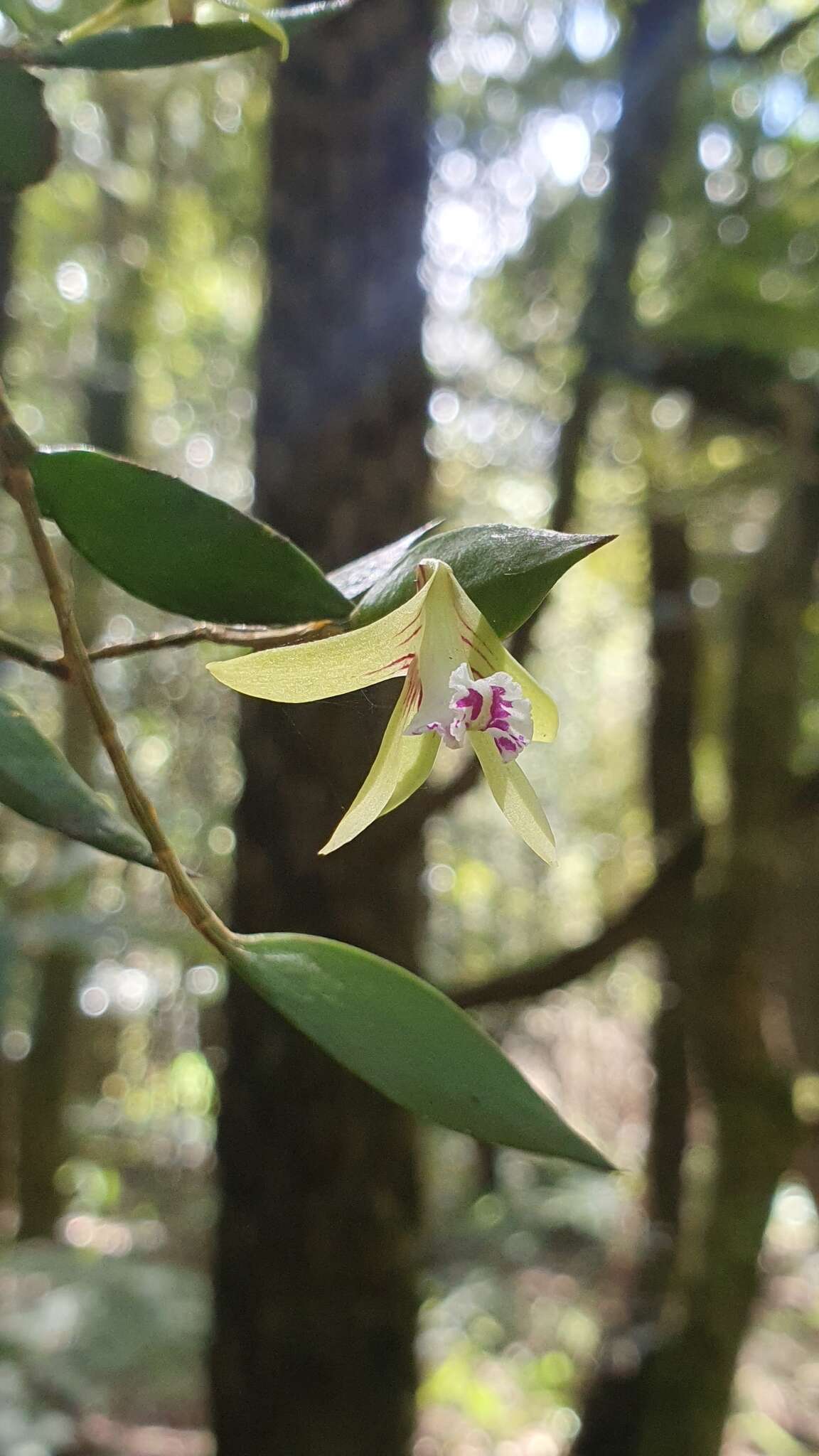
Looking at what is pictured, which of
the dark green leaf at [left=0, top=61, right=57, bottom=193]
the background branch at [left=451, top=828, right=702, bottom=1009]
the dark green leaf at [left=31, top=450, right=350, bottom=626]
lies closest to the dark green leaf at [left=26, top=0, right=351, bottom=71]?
the dark green leaf at [left=0, top=61, right=57, bottom=193]

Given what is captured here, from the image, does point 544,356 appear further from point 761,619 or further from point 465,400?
point 761,619

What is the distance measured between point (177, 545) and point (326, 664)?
0.04 meters

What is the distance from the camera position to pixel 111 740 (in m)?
0.20

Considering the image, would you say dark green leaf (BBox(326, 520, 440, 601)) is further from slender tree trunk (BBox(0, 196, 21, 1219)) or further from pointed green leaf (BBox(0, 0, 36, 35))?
slender tree trunk (BBox(0, 196, 21, 1219))

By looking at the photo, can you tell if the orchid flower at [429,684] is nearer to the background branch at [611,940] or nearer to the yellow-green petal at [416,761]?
the yellow-green petal at [416,761]

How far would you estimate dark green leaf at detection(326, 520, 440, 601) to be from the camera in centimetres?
21

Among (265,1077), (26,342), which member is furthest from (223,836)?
(26,342)

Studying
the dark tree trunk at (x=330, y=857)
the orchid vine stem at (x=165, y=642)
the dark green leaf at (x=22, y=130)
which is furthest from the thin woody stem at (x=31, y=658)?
the dark tree trunk at (x=330, y=857)

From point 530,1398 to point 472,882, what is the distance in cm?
124

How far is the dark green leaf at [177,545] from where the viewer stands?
20 cm

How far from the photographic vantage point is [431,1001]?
0.62 feet

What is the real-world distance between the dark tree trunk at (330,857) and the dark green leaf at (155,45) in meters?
0.66

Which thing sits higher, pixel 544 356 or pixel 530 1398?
pixel 544 356

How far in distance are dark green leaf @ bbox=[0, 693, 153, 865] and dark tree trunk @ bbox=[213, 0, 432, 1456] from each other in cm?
66
